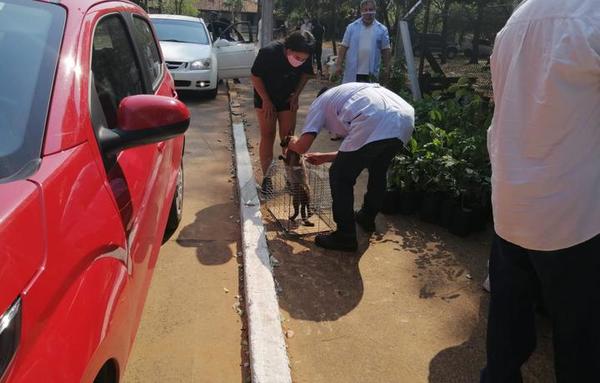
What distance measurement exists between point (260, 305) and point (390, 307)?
83cm

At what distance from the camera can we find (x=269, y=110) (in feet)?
16.9

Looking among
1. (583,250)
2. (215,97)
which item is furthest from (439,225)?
(215,97)

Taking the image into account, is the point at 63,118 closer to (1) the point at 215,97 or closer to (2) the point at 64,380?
(2) the point at 64,380

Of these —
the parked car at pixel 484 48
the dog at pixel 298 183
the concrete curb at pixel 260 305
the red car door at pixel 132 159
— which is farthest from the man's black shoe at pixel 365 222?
the parked car at pixel 484 48

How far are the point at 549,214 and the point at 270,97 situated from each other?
3.57 m

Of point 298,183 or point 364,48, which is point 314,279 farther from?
point 364,48

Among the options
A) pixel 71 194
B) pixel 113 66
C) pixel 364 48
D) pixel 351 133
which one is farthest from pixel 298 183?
pixel 364 48

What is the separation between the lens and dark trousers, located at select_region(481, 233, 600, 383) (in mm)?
1867

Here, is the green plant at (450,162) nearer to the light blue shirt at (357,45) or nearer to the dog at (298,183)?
the dog at (298,183)

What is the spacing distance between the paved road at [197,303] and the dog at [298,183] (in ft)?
1.84

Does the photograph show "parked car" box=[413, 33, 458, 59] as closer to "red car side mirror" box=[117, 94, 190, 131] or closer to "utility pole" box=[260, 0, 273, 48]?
"utility pole" box=[260, 0, 273, 48]

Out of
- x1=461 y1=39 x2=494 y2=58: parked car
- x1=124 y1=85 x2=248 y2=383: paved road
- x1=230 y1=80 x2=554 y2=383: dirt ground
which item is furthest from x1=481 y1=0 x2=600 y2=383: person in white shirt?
x1=461 y1=39 x2=494 y2=58: parked car

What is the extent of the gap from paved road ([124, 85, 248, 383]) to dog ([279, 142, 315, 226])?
1.84 feet

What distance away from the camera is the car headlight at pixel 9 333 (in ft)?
3.91
